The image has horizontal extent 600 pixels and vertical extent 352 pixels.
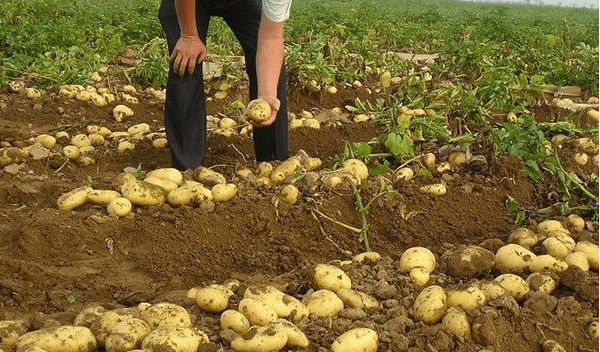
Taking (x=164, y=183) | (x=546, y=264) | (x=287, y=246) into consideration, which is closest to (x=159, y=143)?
(x=164, y=183)

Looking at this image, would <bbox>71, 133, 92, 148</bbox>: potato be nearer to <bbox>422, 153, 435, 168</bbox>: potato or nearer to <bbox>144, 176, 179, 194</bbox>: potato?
<bbox>144, 176, 179, 194</bbox>: potato

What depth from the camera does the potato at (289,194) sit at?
12.1ft

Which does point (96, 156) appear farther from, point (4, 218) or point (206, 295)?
point (206, 295)

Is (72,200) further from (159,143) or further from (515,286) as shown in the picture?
(515,286)

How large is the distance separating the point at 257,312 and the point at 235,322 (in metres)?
0.08

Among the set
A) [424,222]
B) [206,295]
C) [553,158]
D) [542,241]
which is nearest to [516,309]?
[542,241]

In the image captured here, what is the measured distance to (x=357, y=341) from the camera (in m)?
2.28

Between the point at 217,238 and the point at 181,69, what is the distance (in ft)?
3.78

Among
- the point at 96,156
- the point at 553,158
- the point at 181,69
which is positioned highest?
the point at 181,69

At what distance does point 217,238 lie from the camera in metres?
3.47

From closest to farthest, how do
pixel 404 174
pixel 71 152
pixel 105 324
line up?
pixel 105 324 < pixel 404 174 < pixel 71 152

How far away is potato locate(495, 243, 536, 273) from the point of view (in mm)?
2896

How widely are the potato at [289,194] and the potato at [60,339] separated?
154cm

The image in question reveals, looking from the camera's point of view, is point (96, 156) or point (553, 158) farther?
point (96, 156)
